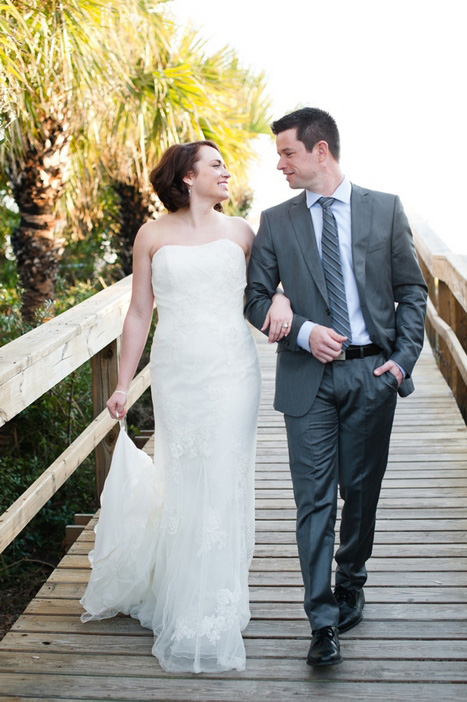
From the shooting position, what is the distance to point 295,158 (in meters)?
3.03

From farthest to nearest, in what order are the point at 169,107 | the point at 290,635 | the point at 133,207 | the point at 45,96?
the point at 133,207 → the point at 169,107 → the point at 45,96 → the point at 290,635

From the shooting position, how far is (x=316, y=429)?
3029 millimetres

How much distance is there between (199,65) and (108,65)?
2328 millimetres

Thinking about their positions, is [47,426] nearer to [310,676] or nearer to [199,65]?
[310,676]

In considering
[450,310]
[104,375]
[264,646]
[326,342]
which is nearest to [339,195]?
[326,342]

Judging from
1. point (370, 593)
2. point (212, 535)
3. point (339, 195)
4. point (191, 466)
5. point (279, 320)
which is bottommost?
point (370, 593)

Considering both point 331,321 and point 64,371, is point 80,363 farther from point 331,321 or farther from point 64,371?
point 331,321

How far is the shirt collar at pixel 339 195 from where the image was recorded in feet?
10.1

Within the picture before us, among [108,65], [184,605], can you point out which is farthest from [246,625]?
[108,65]

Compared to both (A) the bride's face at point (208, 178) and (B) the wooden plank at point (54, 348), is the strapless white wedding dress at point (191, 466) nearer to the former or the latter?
(A) the bride's face at point (208, 178)

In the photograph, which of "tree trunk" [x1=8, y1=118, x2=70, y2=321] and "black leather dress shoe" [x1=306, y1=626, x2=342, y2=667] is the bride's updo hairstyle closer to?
"black leather dress shoe" [x1=306, y1=626, x2=342, y2=667]

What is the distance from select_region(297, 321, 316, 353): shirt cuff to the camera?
2.96 meters

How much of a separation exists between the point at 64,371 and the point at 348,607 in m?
1.45

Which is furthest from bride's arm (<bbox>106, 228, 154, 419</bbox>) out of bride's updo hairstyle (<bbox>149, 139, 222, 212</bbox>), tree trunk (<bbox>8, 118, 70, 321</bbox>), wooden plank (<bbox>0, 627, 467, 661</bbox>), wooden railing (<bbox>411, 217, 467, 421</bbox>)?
tree trunk (<bbox>8, 118, 70, 321</bbox>)
